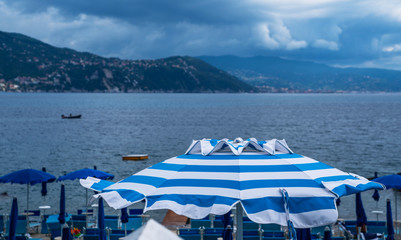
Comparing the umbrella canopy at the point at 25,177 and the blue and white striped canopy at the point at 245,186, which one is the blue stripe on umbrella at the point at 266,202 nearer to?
the blue and white striped canopy at the point at 245,186

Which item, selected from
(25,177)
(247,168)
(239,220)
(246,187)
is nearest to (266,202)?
(246,187)

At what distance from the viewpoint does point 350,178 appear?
689 centimetres

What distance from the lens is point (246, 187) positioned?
614 centimetres

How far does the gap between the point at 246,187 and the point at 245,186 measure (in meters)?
0.03

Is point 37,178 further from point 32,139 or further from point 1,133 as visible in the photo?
point 1,133

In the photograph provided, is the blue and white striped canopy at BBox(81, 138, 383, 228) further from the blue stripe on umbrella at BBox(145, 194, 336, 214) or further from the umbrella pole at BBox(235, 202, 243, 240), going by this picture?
the umbrella pole at BBox(235, 202, 243, 240)

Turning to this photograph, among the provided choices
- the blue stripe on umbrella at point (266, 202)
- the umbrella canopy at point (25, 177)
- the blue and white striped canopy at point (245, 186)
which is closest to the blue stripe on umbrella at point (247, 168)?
the blue and white striped canopy at point (245, 186)

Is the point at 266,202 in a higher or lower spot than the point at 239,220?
higher

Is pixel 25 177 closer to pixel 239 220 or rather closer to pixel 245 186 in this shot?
pixel 239 220

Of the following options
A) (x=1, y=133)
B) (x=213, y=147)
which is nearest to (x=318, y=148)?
(x=213, y=147)

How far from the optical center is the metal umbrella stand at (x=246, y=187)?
591 centimetres

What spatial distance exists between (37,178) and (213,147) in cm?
1081

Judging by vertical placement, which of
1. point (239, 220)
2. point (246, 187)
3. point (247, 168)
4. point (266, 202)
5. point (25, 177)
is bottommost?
point (25, 177)

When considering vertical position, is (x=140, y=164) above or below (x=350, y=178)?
below
